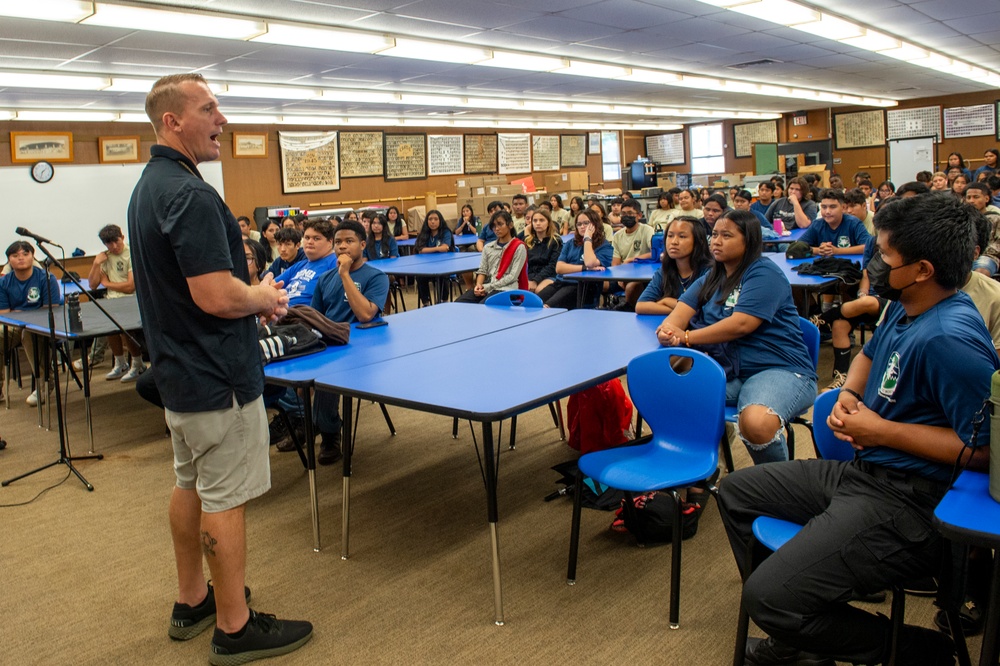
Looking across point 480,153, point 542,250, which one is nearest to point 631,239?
point 542,250

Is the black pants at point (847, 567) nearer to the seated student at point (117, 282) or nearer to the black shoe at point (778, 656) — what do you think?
the black shoe at point (778, 656)

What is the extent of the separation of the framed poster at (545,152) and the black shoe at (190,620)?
1602 cm

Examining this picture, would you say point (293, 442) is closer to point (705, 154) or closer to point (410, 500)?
point (410, 500)

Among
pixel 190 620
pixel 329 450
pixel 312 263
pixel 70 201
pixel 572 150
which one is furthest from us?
pixel 572 150

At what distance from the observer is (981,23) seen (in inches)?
342

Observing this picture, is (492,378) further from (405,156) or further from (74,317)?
(405,156)

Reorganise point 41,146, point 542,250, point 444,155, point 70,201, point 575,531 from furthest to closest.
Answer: point 444,155 < point 70,201 < point 41,146 < point 542,250 < point 575,531

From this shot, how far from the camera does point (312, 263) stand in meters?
4.84

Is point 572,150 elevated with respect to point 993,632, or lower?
elevated

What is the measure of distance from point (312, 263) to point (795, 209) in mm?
5551

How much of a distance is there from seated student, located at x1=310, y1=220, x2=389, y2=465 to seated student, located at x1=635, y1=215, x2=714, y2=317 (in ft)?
4.55

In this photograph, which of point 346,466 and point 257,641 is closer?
point 257,641

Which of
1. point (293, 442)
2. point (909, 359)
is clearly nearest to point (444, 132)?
point (293, 442)

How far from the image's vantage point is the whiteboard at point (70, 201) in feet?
34.3
